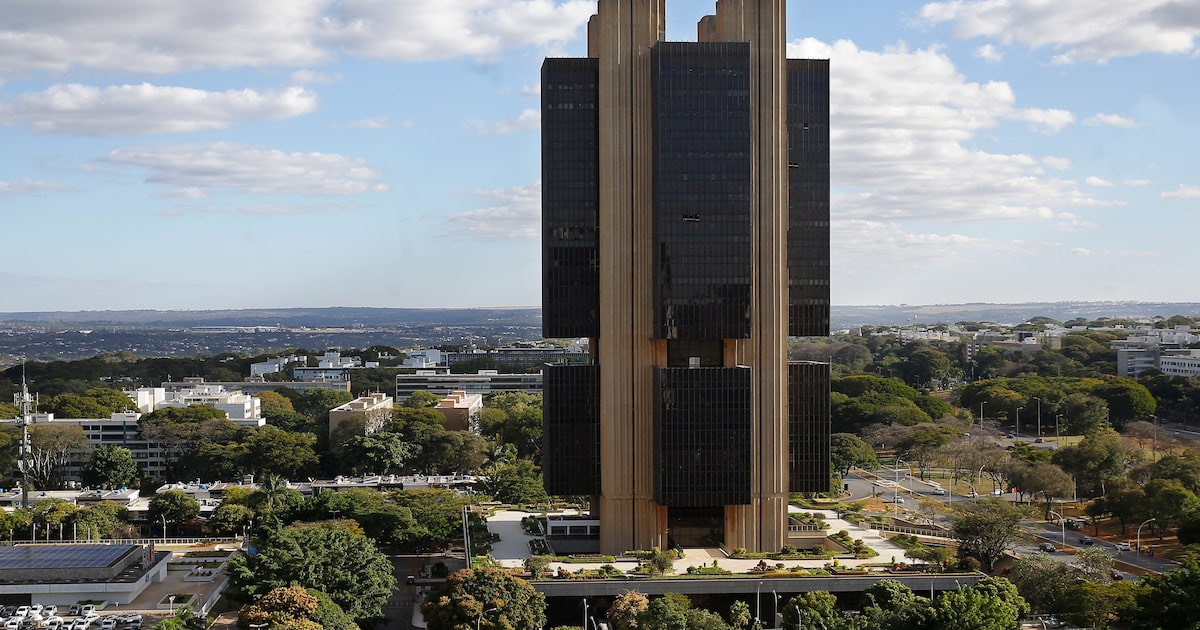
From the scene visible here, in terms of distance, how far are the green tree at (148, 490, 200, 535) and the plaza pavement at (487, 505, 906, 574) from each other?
22241mm

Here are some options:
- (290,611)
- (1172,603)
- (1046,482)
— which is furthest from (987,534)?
(290,611)

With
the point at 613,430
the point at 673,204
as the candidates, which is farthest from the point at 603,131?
the point at 613,430

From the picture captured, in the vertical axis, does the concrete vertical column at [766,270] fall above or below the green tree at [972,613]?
above

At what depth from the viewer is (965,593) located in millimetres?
42250

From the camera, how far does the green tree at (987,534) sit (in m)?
56.2

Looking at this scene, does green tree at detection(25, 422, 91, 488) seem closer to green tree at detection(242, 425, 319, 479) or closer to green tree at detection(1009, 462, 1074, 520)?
green tree at detection(242, 425, 319, 479)

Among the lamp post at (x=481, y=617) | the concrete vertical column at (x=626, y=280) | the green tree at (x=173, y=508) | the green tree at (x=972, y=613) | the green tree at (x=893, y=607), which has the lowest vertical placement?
the green tree at (x=173, y=508)

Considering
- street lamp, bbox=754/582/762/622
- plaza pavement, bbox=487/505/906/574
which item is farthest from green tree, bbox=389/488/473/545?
street lamp, bbox=754/582/762/622

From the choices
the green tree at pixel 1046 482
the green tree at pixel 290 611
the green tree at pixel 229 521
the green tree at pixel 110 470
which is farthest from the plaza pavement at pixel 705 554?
the green tree at pixel 110 470

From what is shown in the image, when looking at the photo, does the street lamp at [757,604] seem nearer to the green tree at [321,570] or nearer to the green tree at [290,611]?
the green tree at [321,570]

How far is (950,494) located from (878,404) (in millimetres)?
31736

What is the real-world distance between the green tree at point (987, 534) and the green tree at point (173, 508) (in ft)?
162

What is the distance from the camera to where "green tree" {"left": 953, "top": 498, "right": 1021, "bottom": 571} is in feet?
185

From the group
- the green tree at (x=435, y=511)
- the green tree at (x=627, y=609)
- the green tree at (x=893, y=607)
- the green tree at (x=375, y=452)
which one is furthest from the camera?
the green tree at (x=375, y=452)
